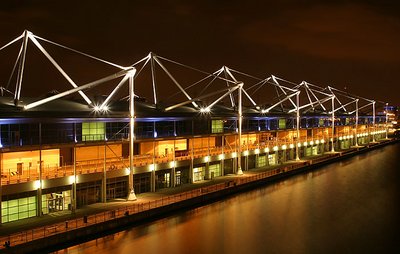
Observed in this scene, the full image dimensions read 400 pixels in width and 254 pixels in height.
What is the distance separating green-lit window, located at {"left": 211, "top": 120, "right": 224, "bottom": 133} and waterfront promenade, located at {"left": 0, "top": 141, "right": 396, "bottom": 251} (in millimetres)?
3827

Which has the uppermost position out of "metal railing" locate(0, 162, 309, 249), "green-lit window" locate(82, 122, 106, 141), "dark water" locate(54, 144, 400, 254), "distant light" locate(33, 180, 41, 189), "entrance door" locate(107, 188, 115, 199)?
"green-lit window" locate(82, 122, 106, 141)

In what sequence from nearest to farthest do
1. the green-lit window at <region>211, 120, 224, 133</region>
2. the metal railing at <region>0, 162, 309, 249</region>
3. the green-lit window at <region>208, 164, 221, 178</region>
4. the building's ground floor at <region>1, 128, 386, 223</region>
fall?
1. the metal railing at <region>0, 162, 309, 249</region>
2. the building's ground floor at <region>1, 128, 386, 223</region>
3. the green-lit window at <region>208, 164, 221, 178</region>
4. the green-lit window at <region>211, 120, 224, 133</region>

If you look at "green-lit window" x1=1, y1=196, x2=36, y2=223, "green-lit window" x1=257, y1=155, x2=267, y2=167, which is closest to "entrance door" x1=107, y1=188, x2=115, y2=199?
"green-lit window" x1=1, y1=196, x2=36, y2=223

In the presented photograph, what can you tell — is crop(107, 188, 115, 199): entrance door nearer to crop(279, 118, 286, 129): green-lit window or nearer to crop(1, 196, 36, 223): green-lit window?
crop(1, 196, 36, 223): green-lit window

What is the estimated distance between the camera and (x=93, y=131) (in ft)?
83.2

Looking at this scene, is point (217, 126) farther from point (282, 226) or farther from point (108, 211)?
point (108, 211)

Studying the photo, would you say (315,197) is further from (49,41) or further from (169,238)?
(49,41)

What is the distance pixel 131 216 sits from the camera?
22172mm

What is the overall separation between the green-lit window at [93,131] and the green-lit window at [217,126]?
1208 cm

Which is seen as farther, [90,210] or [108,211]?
[90,210]

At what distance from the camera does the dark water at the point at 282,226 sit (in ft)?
67.7

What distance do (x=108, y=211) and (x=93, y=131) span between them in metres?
4.88

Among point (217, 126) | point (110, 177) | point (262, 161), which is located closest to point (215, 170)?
point (217, 126)

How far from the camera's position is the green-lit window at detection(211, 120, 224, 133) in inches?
1428
